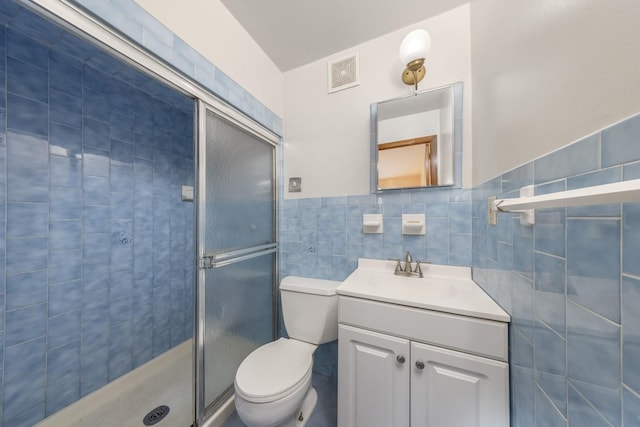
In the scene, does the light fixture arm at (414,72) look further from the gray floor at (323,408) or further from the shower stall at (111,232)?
the gray floor at (323,408)

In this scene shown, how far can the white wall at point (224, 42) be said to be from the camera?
94 centimetres

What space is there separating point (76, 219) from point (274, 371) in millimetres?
1537

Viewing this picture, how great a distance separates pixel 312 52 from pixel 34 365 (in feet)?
8.42

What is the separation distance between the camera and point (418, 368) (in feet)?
2.90

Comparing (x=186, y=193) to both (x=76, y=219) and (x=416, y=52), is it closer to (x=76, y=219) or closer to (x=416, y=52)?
(x=76, y=219)

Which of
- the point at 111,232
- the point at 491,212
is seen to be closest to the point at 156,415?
the point at 111,232

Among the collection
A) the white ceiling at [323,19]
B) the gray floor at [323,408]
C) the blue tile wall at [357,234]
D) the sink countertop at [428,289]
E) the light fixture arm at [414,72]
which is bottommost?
the gray floor at [323,408]

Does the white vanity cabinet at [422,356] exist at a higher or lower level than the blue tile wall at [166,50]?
lower

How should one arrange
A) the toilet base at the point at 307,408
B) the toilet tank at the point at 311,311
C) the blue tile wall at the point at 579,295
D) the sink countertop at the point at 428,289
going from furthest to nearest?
the toilet tank at the point at 311,311 → the toilet base at the point at 307,408 → the sink countertop at the point at 428,289 → the blue tile wall at the point at 579,295

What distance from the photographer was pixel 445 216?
1.25m

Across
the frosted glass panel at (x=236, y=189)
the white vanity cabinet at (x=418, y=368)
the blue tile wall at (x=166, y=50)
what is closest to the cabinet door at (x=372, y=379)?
the white vanity cabinet at (x=418, y=368)

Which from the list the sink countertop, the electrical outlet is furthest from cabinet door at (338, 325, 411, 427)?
the electrical outlet

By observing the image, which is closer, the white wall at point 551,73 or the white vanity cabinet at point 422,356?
the white wall at point 551,73

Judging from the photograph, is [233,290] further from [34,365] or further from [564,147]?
[564,147]
